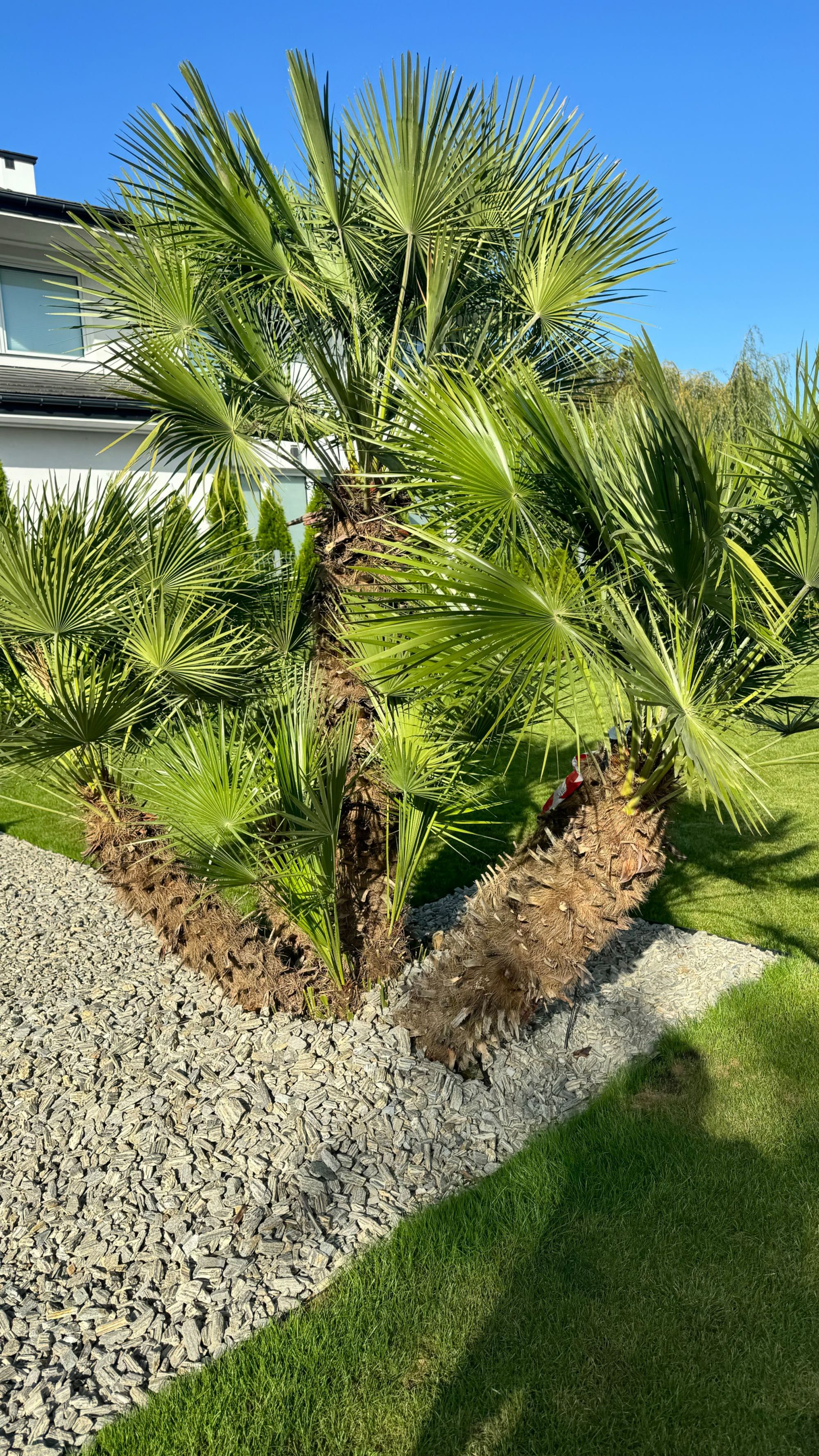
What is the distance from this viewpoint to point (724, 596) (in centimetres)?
350

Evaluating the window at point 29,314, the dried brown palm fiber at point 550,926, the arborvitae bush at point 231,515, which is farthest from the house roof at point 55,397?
the dried brown palm fiber at point 550,926

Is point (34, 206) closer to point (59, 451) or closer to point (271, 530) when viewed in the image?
point (59, 451)

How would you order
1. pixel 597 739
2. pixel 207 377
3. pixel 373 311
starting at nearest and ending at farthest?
1. pixel 207 377
2. pixel 373 311
3. pixel 597 739

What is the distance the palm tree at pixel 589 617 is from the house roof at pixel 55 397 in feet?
35.6

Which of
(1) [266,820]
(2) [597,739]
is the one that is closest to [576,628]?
(1) [266,820]

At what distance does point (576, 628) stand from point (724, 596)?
66cm

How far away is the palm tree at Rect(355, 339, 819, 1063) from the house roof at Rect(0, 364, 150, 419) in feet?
35.6

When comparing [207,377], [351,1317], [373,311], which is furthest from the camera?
[373,311]

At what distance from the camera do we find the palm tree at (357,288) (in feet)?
13.6

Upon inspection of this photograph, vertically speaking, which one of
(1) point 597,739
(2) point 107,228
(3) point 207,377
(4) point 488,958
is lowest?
(1) point 597,739

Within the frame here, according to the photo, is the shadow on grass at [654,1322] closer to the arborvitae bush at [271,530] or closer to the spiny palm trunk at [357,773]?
the spiny palm trunk at [357,773]

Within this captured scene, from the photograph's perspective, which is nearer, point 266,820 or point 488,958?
point 488,958

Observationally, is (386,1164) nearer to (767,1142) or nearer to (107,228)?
(767,1142)

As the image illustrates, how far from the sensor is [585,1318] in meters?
2.85
